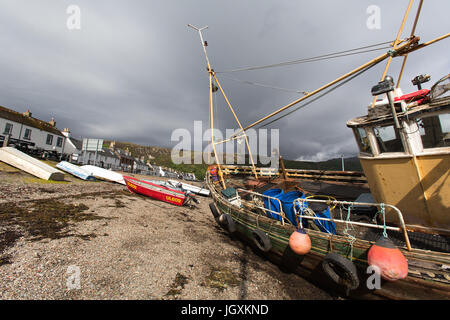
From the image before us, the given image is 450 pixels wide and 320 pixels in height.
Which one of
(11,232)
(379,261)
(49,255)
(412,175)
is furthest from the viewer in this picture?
(11,232)

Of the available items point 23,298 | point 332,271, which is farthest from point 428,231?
point 23,298

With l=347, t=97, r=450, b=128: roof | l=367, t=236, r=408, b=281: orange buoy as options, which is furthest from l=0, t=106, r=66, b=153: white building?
l=347, t=97, r=450, b=128: roof

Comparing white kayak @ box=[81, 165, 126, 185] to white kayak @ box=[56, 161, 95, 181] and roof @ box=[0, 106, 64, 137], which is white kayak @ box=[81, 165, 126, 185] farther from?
roof @ box=[0, 106, 64, 137]

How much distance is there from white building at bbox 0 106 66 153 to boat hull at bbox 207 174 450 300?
4092 cm

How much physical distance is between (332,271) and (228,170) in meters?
14.5


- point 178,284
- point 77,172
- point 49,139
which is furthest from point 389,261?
point 49,139

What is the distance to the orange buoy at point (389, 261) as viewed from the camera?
3.17 m

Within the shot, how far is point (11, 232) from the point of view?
6770 mm

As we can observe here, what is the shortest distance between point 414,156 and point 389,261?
146 inches

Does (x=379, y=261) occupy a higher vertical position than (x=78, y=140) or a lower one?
lower

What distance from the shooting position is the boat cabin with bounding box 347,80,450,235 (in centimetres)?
477

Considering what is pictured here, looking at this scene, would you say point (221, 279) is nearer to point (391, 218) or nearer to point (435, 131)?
point (391, 218)

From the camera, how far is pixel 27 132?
32938 mm

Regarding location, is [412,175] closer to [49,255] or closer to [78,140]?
[49,255]
